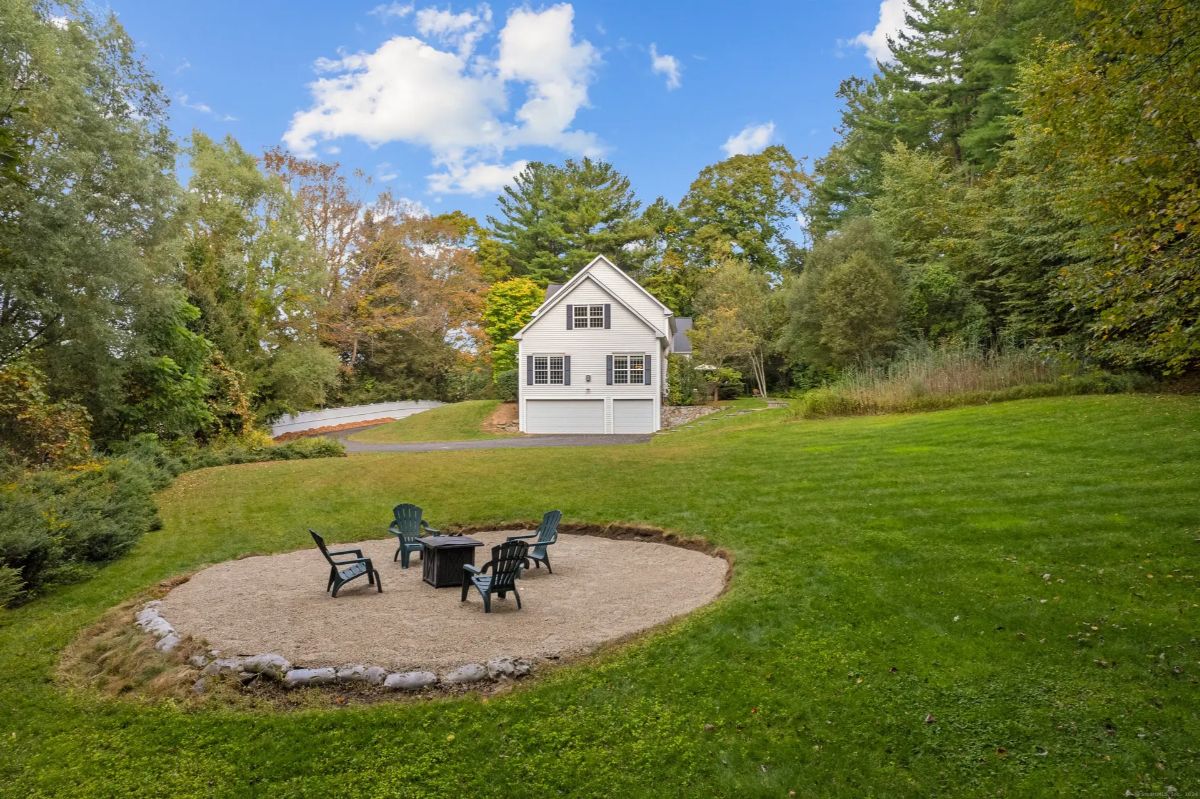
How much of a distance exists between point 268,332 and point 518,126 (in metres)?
13.8

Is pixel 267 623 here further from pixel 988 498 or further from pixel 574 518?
pixel 988 498

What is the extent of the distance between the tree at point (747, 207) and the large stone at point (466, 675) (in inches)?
1701

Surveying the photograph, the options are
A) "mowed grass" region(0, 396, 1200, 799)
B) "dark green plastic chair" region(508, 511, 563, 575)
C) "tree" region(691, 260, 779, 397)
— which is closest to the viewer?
"mowed grass" region(0, 396, 1200, 799)

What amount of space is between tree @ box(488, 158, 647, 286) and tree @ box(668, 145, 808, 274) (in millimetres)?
3991

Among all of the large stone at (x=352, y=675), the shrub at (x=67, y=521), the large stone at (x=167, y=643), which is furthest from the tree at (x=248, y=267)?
the large stone at (x=352, y=675)

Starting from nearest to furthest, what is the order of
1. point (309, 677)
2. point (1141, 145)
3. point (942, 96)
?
1. point (309, 677)
2. point (1141, 145)
3. point (942, 96)

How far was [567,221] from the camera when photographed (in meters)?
46.9

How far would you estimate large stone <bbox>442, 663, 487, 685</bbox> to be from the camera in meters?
5.58

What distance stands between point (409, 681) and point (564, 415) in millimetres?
24300

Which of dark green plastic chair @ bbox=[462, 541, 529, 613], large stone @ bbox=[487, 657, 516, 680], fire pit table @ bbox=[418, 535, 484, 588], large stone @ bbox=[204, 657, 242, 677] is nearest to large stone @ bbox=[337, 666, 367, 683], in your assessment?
large stone @ bbox=[204, 657, 242, 677]

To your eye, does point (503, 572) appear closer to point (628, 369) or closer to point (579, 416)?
point (579, 416)

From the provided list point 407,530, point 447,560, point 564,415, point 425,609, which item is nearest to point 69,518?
point 407,530

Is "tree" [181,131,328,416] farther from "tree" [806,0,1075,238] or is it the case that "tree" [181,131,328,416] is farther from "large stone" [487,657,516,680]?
"tree" [806,0,1075,238]

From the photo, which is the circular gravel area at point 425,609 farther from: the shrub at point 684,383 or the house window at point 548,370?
the shrub at point 684,383
